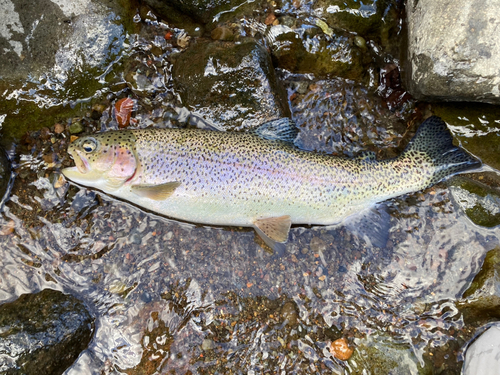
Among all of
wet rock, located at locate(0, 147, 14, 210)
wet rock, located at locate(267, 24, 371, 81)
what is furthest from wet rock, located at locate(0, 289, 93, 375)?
wet rock, located at locate(267, 24, 371, 81)

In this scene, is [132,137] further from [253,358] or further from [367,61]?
[367,61]

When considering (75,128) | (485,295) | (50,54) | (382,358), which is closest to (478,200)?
(485,295)

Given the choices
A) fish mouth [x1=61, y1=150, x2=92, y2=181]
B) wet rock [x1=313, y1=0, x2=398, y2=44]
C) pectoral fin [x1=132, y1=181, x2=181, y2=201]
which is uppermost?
wet rock [x1=313, y1=0, x2=398, y2=44]

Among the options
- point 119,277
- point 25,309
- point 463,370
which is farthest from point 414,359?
point 25,309

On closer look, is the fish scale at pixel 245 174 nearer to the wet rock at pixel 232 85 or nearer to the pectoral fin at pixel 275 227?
the pectoral fin at pixel 275 227

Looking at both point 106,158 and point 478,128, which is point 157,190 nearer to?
point 106,158

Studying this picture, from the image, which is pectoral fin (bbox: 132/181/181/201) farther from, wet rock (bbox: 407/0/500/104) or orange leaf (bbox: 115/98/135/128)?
wet rock (bbox: 407/0/500/104)
